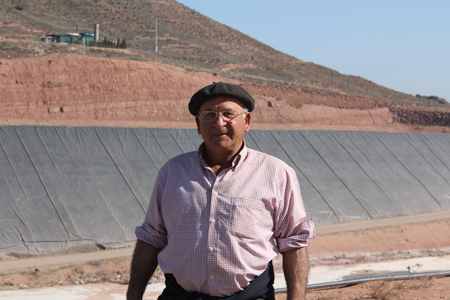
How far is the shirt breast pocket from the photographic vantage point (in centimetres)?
299

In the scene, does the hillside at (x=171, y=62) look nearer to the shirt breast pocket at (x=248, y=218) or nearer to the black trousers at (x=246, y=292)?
the black trousers at (x=246, y=292)

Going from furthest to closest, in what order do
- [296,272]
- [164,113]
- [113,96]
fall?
[164,113]
[113,96]
[296,272]

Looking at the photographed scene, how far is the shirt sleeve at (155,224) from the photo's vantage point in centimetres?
320

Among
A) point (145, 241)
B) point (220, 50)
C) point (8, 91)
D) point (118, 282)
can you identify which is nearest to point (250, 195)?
point (145, 241)

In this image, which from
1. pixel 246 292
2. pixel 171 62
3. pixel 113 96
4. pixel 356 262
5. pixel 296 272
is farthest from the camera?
pixel 171 62

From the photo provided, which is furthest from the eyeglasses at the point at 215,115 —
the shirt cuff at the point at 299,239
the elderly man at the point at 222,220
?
the shirt cuff at the point at 299,239

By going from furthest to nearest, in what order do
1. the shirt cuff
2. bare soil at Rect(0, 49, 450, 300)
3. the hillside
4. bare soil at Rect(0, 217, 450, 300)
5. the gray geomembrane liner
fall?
the hillside < the gray geomembrane liner < bare soil at Rect(0, 49, 450, 300) < bare soil at Rect(0, 217, 450, 300) < the shirt cuff

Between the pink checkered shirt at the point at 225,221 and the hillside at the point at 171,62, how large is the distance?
25558 millimetres

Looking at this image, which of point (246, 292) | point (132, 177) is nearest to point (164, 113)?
point (132, 177)

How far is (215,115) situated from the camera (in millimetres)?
3230

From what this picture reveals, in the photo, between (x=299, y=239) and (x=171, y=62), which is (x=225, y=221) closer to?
(x=299, y=239)

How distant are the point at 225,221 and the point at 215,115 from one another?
72cm

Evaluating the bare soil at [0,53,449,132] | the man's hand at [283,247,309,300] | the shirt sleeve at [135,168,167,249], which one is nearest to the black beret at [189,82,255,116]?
the shirt sleeve at [135,168,167,249]

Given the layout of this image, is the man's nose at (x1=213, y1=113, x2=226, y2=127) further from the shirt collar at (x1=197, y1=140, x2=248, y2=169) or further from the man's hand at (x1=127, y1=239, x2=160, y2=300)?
the man's hand at (x1=127, y1=239, x2=160, y2=300)
